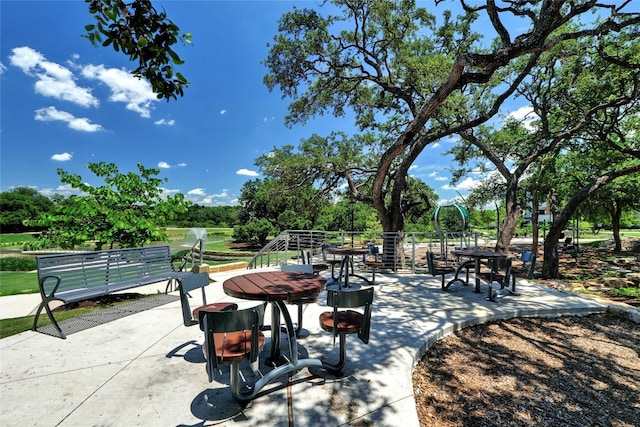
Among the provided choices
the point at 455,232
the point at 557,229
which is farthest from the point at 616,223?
the point at 455,232

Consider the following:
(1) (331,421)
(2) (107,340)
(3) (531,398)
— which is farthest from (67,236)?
(3) (531,398)

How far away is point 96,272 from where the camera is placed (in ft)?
15.7

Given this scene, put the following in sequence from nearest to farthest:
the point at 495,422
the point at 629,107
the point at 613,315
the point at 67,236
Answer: the point at 495,422 < the point at 613,315 < the point at 67,236 < the point at 629,107

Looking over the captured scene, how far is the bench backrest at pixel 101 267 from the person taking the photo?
420 cm

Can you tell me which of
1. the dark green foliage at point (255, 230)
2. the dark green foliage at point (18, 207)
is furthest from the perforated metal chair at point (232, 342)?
the dark green foliage at point (18, 207)

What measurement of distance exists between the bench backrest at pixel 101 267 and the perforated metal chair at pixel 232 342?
3.12m

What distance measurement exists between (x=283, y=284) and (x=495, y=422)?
2.12m

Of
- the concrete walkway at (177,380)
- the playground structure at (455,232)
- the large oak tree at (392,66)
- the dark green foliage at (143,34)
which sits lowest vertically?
the concrete walkway at (177,380)

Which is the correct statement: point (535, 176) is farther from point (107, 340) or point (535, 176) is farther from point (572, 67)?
point (107, 340)

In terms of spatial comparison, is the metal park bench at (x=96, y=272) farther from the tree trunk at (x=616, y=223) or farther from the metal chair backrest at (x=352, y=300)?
the tree trunk at (x=616, y=223)

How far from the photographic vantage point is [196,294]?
589 cm

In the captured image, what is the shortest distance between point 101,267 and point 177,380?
312 centimetres

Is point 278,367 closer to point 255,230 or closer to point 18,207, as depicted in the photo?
point 255,230

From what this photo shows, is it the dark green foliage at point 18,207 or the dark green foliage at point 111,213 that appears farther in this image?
the dark green foliage at point 18,207
